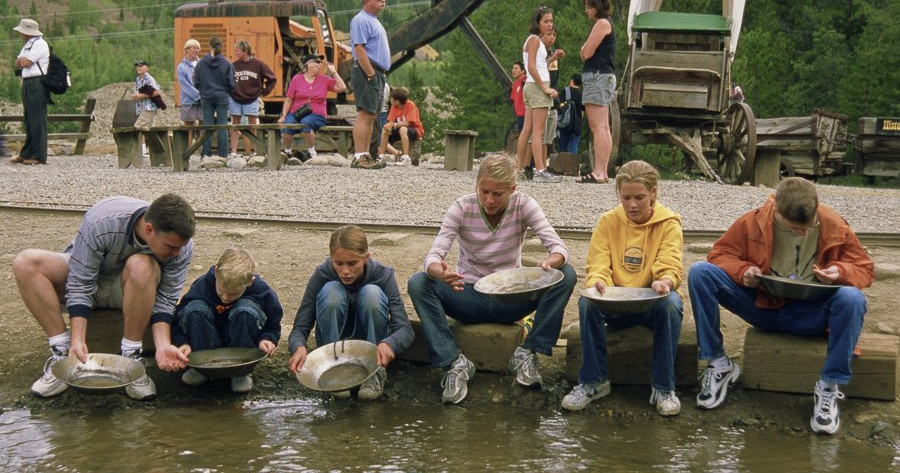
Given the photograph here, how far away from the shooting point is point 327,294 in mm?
4410

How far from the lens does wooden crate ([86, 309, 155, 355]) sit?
4.61 meters

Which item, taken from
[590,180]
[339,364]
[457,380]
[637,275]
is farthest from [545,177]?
[339,364]

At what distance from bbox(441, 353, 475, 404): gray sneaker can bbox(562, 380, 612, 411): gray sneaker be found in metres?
0.43

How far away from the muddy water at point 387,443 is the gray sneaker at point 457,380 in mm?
74

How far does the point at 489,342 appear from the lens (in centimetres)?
454

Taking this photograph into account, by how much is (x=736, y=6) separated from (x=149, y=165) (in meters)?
7.47

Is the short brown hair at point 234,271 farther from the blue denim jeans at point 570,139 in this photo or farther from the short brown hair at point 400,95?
the short brown hair at point 400,95

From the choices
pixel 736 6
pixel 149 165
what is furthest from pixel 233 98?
pixel 736 6

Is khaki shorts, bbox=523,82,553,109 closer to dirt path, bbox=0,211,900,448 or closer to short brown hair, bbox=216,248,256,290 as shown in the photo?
dirt path, bbox=0,211,900,448

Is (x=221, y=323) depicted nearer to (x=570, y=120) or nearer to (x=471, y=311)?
(x=471, y=311)

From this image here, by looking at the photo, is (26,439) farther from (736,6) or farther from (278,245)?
(736,6)

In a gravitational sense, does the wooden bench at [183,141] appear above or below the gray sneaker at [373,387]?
above

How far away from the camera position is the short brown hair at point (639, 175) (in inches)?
167

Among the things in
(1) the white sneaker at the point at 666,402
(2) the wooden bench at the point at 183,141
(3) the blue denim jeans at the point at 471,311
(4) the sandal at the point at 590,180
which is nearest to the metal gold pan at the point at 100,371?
(3) the blue denim jeans at the point at 471,311
